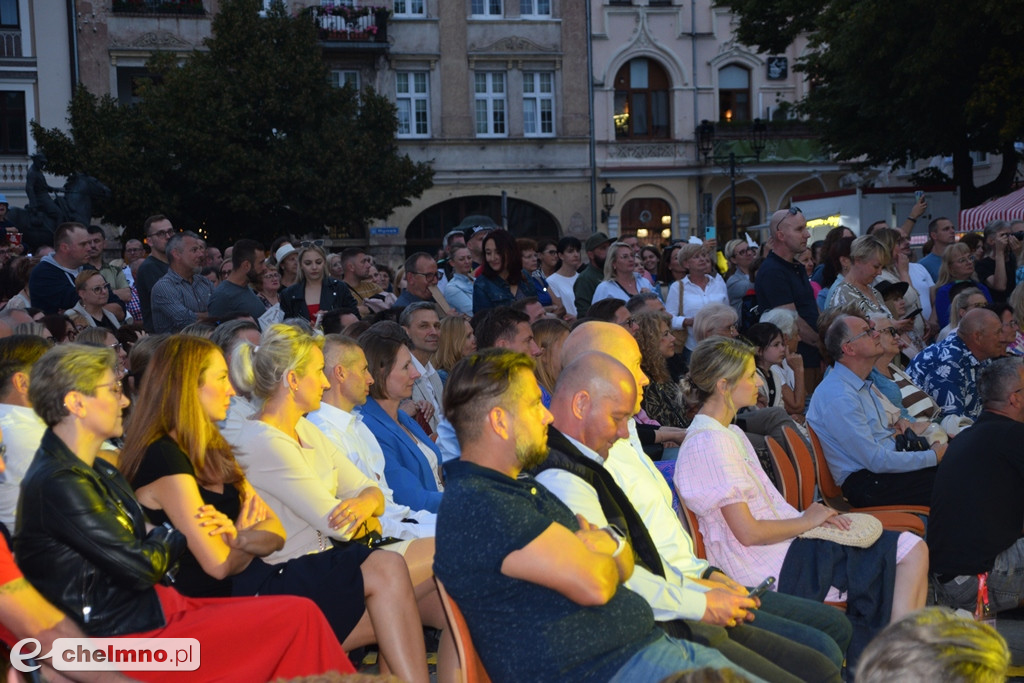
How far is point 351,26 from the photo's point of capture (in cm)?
3078

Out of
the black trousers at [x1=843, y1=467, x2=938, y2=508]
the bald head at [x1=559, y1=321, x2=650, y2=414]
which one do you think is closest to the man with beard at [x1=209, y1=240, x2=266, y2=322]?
the bald head at [x1=559, y1=321, x2=650, y2=414]

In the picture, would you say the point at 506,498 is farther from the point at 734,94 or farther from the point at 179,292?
the point at 734,94

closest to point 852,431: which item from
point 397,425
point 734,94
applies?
point 397,425

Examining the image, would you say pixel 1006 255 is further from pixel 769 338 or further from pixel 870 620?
pixel 870 620

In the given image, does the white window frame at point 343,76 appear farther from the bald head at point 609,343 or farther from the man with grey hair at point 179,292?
the bald head at point 609,343

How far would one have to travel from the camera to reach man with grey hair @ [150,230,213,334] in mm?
8461

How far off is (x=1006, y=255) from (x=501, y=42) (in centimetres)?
2296

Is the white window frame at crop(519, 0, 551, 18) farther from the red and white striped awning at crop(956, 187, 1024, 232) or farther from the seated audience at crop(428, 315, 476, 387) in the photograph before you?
the seated audience at crop(428, 315, 476, 387)

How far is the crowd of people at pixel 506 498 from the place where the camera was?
3082mm

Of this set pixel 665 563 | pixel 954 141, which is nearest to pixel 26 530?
pixel 665 563

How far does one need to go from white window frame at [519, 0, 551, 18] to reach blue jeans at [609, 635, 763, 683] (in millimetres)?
30693

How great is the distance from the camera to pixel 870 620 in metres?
4.62

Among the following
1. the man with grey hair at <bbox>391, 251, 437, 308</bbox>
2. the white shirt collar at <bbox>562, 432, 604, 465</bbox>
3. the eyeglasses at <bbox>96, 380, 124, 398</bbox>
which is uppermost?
the man with grey hair at <bbox>391, 251, 437, 308</bbox>

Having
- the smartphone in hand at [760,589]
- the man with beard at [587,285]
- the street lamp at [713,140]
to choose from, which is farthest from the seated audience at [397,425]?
the street lamp at [713,140]
